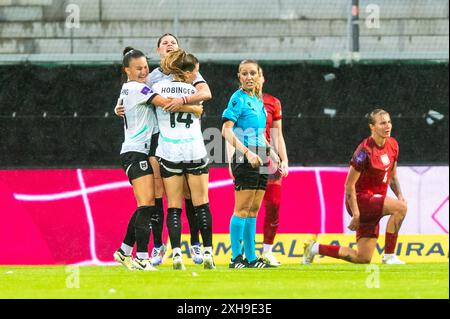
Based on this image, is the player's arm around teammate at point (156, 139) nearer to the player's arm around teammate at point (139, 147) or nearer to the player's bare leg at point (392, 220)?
the player's arm around teammate at point (139, 147)

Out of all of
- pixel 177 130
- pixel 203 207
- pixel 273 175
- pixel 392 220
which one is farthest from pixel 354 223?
pixel 177 130

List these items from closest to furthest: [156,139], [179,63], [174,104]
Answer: [174,104] → [179,63] → [156,139]

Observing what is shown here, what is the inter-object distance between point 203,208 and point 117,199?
3.54 metres

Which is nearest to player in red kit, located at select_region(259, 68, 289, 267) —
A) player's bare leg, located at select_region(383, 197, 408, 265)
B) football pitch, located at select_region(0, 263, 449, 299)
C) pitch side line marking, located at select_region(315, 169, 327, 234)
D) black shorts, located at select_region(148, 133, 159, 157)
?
football pitch, located at select_region(0, 263, 449, 299)

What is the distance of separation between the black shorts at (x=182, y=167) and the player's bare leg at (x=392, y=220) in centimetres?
216

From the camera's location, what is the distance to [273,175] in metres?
11.6

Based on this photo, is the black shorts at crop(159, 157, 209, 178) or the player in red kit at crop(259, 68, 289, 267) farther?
the player in red kit at crop(259, 68, 289, 267)

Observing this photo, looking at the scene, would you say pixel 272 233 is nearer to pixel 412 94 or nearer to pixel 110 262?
pixel 110 262

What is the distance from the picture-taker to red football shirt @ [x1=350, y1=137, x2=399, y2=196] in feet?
35.9

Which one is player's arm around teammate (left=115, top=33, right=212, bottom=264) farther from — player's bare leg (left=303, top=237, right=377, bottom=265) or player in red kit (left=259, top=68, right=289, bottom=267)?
player's bare leg (left=303, top=237, right=377, bottom=265)

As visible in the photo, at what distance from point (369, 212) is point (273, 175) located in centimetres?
109

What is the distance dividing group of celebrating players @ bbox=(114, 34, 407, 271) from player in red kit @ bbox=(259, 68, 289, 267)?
2 centimetres

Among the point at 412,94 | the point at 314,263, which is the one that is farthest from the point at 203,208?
the point at 412,94

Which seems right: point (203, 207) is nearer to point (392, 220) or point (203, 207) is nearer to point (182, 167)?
point (182, 167)
